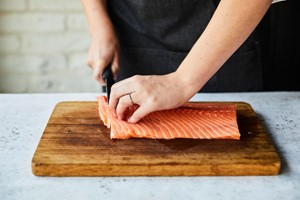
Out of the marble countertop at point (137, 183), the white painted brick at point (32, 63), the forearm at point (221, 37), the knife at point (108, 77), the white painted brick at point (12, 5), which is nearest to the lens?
the marble countertop at point (137, 183)

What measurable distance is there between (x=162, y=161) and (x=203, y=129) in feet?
0.74

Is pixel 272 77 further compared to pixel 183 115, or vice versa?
pixel 272 77

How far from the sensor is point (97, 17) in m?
1.85

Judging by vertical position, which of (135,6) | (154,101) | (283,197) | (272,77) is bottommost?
(272,77)

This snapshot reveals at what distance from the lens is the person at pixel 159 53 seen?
1.41 meters

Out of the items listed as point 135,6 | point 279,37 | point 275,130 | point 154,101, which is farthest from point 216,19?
point 279,37

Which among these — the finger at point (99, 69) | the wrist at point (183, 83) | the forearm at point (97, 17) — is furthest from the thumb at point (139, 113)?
the forearm at point (97, 17)

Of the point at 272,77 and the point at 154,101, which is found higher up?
the point at 154,101

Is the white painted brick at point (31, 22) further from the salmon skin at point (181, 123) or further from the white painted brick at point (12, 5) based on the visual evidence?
the salmon skin at point (181, 123)

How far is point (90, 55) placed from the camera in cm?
181

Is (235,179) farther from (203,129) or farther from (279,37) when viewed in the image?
(279,37)

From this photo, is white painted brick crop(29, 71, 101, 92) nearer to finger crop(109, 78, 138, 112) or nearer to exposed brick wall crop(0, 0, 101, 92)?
exposed brick wall crop(0, 0, 101, 92)

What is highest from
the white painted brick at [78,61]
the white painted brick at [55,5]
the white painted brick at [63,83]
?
the white painted brick at [55,5]

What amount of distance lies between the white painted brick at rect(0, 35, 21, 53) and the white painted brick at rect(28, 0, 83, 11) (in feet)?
0.68
